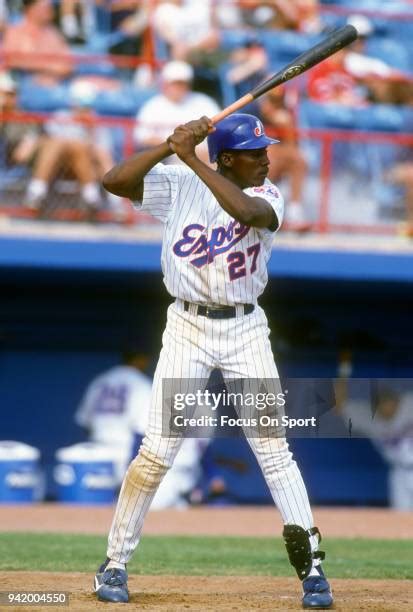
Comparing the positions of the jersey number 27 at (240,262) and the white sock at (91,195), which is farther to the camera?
the white sock at (91,195)

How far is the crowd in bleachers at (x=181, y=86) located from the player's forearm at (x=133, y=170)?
4.98 m

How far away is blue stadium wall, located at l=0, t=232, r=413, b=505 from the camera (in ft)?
36.6

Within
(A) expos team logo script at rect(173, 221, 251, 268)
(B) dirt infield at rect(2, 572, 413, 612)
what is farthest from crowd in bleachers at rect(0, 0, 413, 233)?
(A) expos team logo script at rect(173, 221, 251, 268)

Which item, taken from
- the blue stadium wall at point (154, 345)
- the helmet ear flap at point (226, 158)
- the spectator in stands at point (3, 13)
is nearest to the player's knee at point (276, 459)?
the helmet ear flap at point (226, 158)

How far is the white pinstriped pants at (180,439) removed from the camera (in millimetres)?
4492

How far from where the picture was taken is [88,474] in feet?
33.6

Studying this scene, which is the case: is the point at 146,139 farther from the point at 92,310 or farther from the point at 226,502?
the point at 226,502

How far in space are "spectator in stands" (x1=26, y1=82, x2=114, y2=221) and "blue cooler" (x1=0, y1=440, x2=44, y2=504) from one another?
216 centimetres

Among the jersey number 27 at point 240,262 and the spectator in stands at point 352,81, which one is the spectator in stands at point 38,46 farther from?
the jersey number 27 at point 240,262

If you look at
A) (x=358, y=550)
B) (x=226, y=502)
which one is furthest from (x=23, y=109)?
(x=358, y=550)

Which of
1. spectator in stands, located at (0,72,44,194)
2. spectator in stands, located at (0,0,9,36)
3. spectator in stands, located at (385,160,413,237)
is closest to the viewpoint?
spectator in stands, located at (0,72,44,194)

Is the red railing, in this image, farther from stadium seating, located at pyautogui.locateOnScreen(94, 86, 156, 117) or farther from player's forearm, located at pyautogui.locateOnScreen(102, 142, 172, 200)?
player's forearm, located at pyautogui.locateOnScreen(102, 142, 172, 200)

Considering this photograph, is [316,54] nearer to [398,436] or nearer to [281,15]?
[281,15]

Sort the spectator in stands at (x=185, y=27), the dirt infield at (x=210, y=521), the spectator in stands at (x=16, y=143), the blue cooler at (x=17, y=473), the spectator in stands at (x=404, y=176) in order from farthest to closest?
the spectator in stands at (x=185, y=27) < the blue cooler at (x=17, y=473) < the spectator in stands at (x=404, y=176) < the spectator in stands at (x=16, y=143) < the dirt infield at (x=210, y=521)
